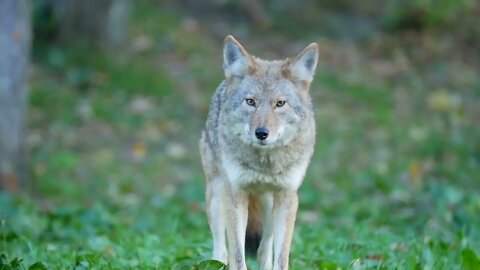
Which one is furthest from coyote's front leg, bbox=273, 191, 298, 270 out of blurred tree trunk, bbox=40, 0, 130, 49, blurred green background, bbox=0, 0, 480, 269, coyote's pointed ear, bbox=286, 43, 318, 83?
blurred tree trunk, bbox=40, 0, 130, 49

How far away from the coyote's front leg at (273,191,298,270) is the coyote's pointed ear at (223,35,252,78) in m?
0.98

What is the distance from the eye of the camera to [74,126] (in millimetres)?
15008

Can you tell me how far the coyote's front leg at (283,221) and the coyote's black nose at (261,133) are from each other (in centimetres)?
57

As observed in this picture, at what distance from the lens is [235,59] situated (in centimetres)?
679

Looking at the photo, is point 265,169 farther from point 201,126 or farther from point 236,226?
point 201,126

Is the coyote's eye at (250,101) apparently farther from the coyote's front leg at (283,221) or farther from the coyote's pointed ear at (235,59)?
the coyote's front leg at (283,221)

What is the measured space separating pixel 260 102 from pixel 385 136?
9155 mm

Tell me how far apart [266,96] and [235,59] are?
19.1 inches

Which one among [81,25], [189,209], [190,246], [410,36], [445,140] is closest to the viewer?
[190,246]

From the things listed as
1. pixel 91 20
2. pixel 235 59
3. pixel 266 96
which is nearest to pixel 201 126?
pixel 91 20

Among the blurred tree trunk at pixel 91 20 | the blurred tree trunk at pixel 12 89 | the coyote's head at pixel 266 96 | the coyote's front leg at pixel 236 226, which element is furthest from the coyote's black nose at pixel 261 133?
the blurred tree trunk at pixel 91 20

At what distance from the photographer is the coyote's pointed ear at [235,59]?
670 centimetres

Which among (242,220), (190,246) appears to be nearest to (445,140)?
(190,246)

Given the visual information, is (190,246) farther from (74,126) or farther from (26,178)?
(74,126)
